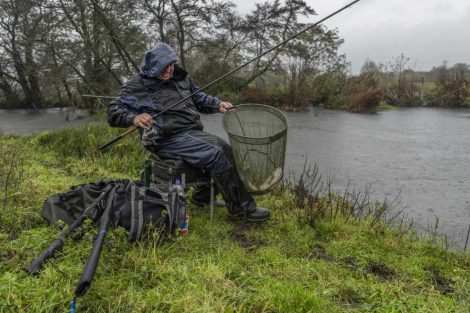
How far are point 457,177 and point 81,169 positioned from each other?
5.44m

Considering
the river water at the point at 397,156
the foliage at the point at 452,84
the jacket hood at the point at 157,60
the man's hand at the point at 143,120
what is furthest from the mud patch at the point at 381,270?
the foliage at the point at 452,84

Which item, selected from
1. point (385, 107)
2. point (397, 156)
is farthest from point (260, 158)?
point (385, 107)

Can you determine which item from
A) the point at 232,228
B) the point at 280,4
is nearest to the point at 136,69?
the point at 232,228

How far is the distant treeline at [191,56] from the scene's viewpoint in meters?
8.11

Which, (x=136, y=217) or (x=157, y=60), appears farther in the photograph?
(x=157, y=60)

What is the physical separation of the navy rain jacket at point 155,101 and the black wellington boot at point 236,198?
0.52m

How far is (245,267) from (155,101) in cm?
145

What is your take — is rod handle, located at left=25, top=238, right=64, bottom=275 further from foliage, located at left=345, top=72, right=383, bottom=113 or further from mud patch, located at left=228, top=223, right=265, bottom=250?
foliage, located at left=345, top=72, right=383, bottom=113

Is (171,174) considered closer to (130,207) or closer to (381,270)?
(130,207)

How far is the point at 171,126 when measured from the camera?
289 centimetres

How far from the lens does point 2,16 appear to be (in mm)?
12719

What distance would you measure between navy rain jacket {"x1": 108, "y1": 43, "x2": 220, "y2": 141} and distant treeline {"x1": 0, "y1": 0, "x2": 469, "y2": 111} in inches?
199

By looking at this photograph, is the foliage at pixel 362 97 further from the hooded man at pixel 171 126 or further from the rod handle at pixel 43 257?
the rod handle at pixel 43 257

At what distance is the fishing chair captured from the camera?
2768mm
